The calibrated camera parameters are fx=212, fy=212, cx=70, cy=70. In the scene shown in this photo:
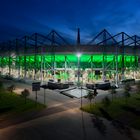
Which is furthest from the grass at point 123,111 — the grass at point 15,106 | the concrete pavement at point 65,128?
the grass at point 15,106

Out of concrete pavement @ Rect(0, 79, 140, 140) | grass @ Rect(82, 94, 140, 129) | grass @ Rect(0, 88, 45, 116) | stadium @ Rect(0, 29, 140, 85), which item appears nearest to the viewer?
concrete pavement @ Rect(0, 79, 140, 140)

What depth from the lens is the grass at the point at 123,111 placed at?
21.8 meters

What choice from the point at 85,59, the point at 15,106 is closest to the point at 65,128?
the point at 15,106

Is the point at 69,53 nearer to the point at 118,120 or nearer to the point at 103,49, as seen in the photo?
the point at 103,49

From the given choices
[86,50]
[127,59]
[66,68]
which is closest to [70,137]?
[86,50]

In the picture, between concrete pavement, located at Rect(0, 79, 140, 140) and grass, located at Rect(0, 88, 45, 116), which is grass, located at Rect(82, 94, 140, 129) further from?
grass, located at Rect(0, 88, 45, 116)

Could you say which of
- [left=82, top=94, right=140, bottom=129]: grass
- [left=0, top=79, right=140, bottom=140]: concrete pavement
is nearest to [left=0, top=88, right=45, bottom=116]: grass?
[left=0, top=79, right=140, bottom=140]: concrete pavement

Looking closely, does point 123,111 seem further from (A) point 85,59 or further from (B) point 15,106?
→ (A) point 85,59

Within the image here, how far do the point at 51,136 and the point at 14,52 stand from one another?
6020 cm

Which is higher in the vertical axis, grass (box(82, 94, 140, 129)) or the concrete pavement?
grass (box(82, 94, 140, 129))

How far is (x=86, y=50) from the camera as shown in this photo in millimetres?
55062

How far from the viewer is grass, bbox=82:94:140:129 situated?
21.8 m

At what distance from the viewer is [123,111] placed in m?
24.8

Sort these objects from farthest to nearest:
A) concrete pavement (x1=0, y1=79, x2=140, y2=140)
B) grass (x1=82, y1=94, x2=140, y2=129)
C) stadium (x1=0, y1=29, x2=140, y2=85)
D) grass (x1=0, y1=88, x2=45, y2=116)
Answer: stadium (x1=0, y1=29, x2=140, y2=85), grass (x1=0, y1=88, x2=45, y2=116), grass (x1=82, y1=94, x2=140, y2=129), concrete pavement (x1=0, y1=79, x2=140, y2=140)
